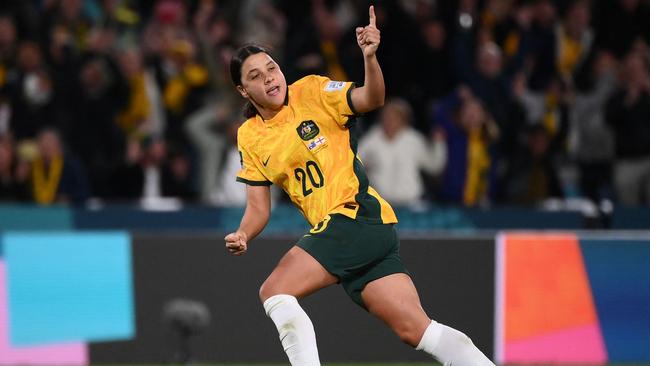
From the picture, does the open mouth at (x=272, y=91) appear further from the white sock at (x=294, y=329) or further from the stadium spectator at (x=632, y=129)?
the stadium spectator at (x=632, y=129)

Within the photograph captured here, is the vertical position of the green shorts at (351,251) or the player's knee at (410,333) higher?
the green shorts at (351,251)

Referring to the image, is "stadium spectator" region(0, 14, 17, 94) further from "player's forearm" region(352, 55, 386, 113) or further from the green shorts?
"player's forearm" region(352, 55, 386, 113)

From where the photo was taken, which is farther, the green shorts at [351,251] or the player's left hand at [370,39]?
the green shorts at [351,251]

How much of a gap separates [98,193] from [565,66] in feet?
16.0

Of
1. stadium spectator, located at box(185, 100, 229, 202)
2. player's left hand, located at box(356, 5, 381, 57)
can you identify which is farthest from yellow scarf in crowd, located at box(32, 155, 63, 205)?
player's left hand, located at box(356, 5, 381, 57)

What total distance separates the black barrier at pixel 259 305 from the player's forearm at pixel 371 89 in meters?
3.48

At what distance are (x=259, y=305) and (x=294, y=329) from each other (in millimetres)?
3468

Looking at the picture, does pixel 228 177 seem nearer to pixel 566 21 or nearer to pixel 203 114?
pixel 203 114

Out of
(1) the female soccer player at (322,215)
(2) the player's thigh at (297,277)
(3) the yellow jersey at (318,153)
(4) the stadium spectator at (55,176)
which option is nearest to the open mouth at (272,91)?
(1) the female soccer player at (322,215)

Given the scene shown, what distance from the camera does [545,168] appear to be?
1223 cm

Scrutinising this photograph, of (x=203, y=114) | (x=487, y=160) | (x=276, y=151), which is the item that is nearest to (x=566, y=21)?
(x=487, y=160)

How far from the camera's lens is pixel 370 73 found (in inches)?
224

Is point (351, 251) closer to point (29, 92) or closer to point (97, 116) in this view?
point (97, 116)

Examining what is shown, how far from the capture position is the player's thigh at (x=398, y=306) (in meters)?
5.81
